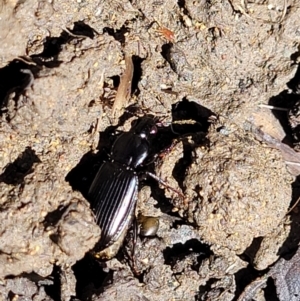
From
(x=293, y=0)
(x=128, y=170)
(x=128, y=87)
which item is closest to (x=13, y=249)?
(x=128, y=170)

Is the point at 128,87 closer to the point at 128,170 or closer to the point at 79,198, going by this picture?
the point at 128,170

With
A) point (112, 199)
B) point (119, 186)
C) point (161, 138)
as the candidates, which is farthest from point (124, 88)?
point (112, 199)

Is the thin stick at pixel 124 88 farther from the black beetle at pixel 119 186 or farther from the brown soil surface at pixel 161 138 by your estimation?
the black beetle at pixel 119 186

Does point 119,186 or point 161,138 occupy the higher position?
point 161,138

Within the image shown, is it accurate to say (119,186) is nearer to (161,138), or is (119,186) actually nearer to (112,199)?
(112,199)

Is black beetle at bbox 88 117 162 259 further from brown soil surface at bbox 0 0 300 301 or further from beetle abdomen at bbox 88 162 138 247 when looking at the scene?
brown soil surface at bbox 0 0 300 301

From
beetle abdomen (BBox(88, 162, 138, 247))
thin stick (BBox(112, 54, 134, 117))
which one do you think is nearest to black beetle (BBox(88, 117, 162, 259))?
beetle abdomen (BBox(88, 162, 138, 247))

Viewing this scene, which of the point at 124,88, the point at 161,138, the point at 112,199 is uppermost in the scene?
the point at 124,88

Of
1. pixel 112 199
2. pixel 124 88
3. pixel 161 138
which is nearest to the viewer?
pixel 112 199
